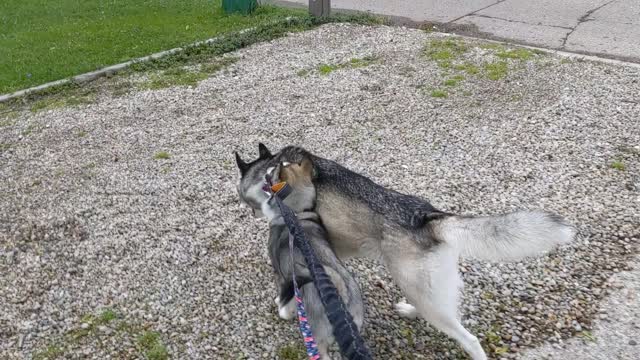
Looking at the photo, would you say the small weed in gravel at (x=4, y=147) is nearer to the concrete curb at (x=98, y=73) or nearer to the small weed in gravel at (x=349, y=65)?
the concrete curb at (x=98, y=73)

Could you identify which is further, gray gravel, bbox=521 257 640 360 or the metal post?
the metal post

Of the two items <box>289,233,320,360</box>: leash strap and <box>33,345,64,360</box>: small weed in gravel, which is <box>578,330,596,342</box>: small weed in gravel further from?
<box>33,345,64,360</box>: small weed in gravel

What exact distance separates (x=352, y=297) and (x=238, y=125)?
399cm

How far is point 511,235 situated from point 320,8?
331 inches

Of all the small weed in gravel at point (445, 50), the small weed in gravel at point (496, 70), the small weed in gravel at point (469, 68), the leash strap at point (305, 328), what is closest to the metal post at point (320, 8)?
the small weed in gravel at point (445, 50)

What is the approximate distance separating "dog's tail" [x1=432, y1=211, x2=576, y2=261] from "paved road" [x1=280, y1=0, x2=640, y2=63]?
21.8 ft

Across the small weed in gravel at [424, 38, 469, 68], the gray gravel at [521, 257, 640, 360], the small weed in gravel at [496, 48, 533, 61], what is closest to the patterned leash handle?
the gray gravel at [521, 257, 640, 360]

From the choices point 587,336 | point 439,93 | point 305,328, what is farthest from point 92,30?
point 587,336

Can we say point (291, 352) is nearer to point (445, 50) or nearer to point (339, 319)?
point (339, 319)

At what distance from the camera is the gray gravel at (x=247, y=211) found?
3.85 meters

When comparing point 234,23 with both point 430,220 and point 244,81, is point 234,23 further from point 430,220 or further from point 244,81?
point 430,220

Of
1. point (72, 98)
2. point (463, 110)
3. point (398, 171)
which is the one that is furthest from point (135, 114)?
point (463, 110)

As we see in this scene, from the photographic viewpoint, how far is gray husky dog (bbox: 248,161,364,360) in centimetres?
312

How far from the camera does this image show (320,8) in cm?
1045
